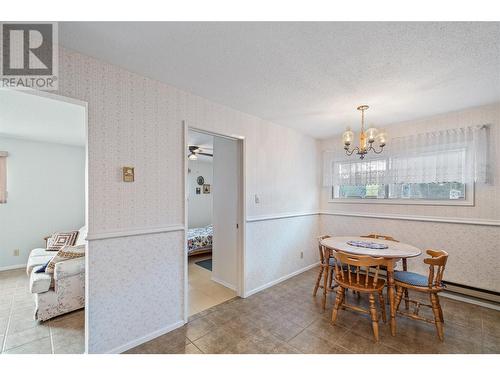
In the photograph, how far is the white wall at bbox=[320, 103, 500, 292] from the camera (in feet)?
8.51

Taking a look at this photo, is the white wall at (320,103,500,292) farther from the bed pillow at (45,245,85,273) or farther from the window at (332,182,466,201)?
the bed pillow at (45,245,85,273)

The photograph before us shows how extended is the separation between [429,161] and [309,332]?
280 centimetres

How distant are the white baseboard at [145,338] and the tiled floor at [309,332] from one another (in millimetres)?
44

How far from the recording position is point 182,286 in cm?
223

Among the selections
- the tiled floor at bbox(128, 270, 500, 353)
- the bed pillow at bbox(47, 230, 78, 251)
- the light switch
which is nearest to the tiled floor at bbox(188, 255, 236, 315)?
the tiled floor at bbox(128, 270, 500, 353)

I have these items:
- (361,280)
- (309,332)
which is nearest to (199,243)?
(309,332)

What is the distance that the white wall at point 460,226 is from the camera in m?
2.59

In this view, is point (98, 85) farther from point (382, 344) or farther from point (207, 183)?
point (207, 183)

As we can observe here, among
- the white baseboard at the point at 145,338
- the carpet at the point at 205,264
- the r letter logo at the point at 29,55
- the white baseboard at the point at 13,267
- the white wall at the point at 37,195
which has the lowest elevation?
the carpet at the point at 205,264

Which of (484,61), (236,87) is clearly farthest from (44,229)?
(484,61)

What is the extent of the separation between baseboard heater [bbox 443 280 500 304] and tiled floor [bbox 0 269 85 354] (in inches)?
169

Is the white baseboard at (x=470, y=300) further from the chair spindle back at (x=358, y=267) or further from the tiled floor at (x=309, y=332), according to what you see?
the chair spindle back at (x=358, y=267)

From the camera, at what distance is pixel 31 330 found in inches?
84.2

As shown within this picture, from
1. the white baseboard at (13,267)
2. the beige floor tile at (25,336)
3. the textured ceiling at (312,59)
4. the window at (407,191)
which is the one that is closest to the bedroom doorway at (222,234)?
the textured ceiling at (312,59)
